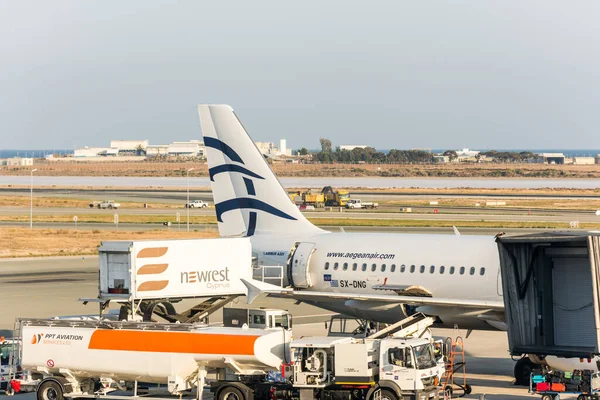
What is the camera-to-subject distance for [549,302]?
30.8 m

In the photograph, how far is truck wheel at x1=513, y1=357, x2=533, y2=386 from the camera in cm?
3466

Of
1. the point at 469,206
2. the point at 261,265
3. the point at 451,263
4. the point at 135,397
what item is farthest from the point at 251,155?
the point at 469,206

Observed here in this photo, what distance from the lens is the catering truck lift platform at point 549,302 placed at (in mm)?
30219

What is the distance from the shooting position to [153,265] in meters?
33.9

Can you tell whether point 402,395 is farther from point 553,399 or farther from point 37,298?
point 37,298

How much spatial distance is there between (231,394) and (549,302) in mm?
10078

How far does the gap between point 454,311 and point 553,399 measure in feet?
24.6

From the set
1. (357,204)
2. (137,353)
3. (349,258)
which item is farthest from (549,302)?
(357,204)

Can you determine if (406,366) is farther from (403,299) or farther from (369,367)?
(403,299)

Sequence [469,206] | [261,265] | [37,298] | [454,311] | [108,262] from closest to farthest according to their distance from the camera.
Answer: [108,262]
[454,311]
[261,265]
[37,298]
[469,206]

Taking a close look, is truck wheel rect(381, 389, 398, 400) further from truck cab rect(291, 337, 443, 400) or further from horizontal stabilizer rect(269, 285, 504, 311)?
horizontal stabilizer rect(269, 285, 504, 311)

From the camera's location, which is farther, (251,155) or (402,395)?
(251,155)

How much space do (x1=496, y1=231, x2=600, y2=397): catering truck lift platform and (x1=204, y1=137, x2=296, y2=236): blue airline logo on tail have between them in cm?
1523

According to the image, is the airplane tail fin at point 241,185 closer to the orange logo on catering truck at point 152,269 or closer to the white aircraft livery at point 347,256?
the white aircraft livery at point 347,256
